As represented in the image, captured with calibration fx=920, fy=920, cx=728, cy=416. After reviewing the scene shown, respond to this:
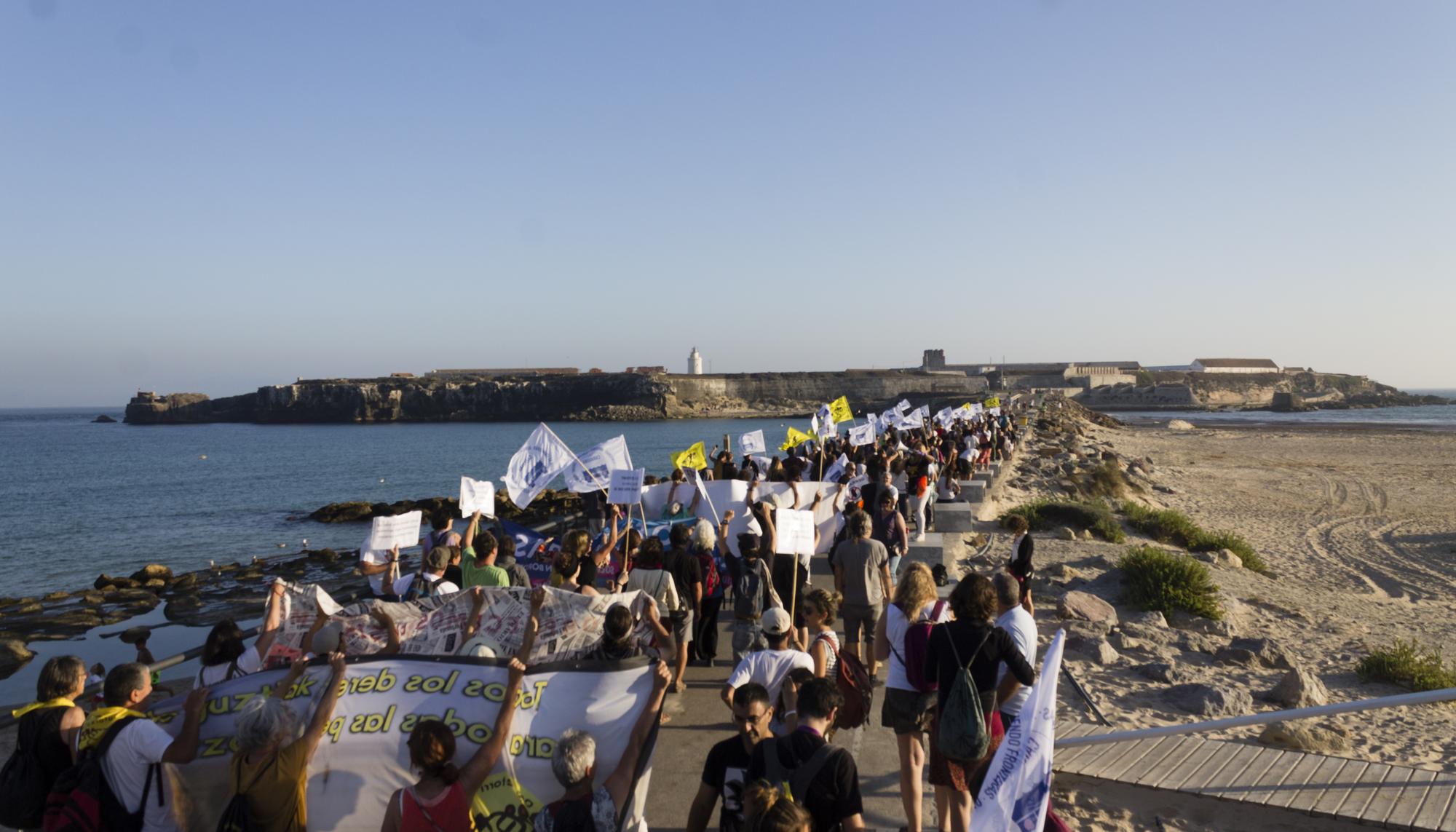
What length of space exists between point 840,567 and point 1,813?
5.50m

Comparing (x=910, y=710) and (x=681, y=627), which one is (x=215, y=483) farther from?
(x=910, y=710)

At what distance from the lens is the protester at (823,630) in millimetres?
5590

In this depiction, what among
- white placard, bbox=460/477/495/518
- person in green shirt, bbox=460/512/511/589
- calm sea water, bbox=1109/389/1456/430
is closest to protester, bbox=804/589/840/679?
person in green shirt, bbox=460/512/511/589

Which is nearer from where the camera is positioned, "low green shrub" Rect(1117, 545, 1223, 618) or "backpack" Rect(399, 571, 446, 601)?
"backpack" Rect(399, 571, 446, 601)

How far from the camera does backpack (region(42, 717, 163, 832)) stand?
4.05 meters

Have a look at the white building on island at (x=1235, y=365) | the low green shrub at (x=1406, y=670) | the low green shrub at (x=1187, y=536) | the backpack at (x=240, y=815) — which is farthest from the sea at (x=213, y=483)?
the white building on island at (x=1235, y=365)

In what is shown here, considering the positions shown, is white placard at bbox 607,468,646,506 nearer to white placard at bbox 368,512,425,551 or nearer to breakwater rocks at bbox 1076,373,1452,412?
white placard at bbox 368,512,425,551

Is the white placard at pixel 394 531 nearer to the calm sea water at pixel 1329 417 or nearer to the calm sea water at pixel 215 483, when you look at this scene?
the calm sea water at pixel 215 483

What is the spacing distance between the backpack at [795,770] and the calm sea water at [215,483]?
30.1m

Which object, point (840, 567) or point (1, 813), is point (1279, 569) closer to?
point (840, 567)

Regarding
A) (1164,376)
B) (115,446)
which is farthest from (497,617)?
(1164,376)

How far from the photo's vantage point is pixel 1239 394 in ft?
480

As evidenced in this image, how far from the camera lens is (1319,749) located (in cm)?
746

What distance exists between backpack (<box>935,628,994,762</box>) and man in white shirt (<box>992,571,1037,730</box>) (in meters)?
0.24
